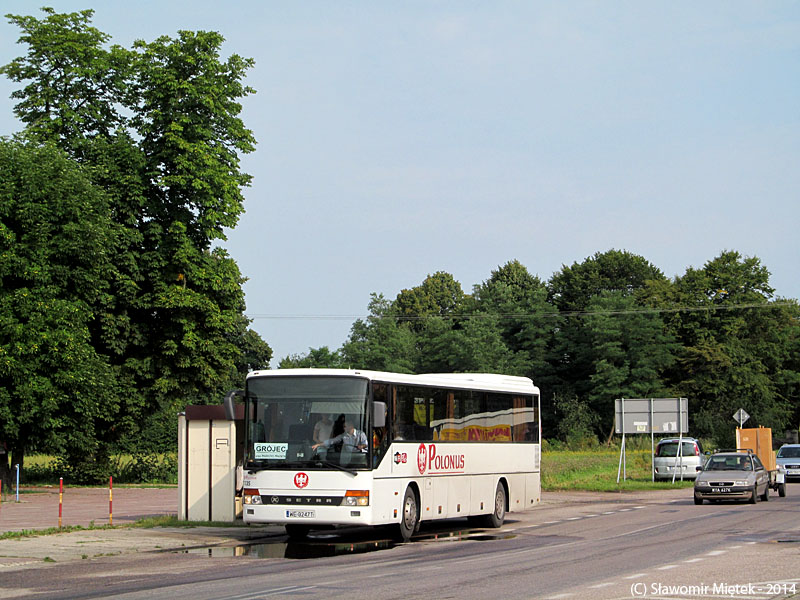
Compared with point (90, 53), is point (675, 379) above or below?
below

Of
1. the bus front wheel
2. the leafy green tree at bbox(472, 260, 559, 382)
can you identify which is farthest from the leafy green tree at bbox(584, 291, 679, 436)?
the bus front wheel

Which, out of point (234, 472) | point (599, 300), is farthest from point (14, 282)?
point (599, 300)

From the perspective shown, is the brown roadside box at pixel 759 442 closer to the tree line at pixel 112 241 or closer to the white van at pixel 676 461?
the white van at pixel 676 461

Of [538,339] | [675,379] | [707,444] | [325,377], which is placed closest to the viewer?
[325,377]

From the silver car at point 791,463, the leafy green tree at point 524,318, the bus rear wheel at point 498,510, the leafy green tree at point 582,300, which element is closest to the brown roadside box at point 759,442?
the silver car at point 791,463

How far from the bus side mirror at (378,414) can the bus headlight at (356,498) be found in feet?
3.94

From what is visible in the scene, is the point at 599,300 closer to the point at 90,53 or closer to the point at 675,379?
the point at 675,379

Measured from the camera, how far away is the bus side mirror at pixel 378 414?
59.8 ft

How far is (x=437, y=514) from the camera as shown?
21.0 meters

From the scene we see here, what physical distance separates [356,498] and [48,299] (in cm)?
2058

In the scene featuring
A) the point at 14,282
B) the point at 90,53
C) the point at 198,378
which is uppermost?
the point at 90,53

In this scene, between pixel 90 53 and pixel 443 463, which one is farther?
pixel 90 53

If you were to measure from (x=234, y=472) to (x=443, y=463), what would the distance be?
15.2 ft

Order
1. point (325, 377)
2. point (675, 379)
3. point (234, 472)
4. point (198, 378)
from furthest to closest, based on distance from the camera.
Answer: point (675, 379)
point (198, 378)
point (234, 472)
point (325, 377)
